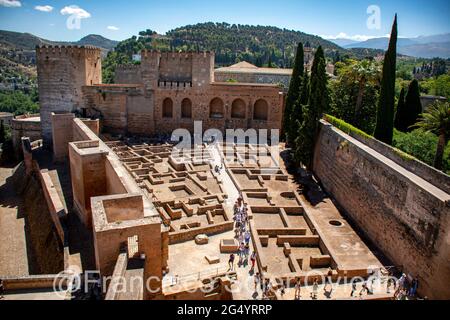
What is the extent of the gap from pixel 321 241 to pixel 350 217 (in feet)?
13.3

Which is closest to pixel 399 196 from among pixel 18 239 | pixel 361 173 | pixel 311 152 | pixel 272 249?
pixel 361 173

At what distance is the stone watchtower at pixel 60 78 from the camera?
28266mm

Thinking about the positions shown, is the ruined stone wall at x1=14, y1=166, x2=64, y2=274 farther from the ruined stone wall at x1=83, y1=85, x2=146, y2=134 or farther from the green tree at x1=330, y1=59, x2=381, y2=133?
the green tree at x1=330, y1=59, x2=381, y2=133

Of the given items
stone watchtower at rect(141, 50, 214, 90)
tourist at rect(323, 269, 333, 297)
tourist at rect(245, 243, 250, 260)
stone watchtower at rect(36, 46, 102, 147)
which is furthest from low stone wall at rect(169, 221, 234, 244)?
stone watchtower at rect(36, 46, 102, 147)

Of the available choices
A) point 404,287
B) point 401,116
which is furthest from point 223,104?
point 404,287

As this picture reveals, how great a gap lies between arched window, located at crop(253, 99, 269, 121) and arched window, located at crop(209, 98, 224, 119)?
9.81ft

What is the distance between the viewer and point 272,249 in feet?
52.3

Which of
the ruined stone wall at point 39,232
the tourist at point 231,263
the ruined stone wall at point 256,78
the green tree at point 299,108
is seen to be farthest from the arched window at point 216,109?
the tourist at point 231,263

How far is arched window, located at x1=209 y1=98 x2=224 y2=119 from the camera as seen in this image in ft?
107

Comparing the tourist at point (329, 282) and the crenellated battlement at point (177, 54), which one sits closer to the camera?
the tourist at point (329, 282)

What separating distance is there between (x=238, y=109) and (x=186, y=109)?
4.61 meters

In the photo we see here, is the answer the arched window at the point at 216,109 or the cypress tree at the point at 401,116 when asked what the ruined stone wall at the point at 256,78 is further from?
the cypress tree at the point at 401,116

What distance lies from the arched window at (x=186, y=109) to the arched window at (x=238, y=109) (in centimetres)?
377
